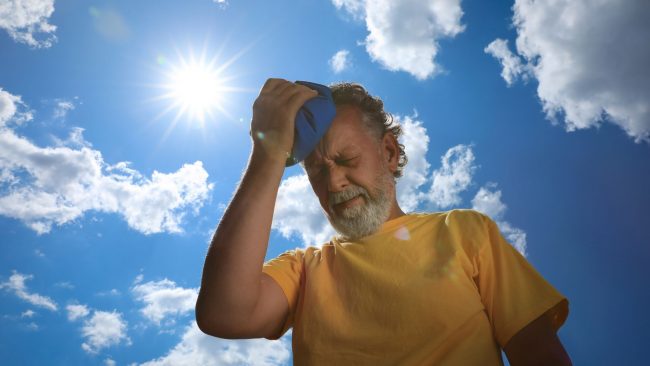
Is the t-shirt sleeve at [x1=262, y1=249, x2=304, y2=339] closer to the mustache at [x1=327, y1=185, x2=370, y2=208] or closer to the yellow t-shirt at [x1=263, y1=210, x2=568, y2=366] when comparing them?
the yellow t-shirt at [x1=263, y1=210, x2=568, y2=366]

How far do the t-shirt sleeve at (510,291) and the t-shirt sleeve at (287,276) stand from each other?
1.05m

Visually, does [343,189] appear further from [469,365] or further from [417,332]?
[469,365]

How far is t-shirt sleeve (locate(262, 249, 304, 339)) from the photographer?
2.32 metres

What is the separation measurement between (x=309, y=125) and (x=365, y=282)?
91 centimetres

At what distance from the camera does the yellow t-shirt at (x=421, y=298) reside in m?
1.88

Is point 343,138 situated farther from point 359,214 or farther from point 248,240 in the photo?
point 248,240

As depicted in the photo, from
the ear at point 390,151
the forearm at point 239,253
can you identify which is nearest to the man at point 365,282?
the forearm at point 239,253

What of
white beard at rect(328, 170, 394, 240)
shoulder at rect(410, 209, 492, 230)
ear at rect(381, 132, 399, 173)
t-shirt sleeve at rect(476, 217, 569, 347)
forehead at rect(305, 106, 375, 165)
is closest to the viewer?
t-shirt sleeve at rect(476, 217, 569, 347)

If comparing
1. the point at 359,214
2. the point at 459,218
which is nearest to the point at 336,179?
the point at 359,214

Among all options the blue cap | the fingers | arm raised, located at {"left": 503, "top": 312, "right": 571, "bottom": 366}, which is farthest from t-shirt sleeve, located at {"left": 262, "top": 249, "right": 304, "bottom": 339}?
arm raised, located at {"left": 503, "top": 312, "right": 571, "bottom": 366}

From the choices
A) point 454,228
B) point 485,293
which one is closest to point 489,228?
point 454,228

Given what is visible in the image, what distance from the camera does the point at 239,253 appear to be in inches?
67.1

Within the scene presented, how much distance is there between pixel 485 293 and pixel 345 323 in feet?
2.43

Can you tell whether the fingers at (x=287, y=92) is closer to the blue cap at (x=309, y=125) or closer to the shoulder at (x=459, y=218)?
the blue cap at (x=309, y=125)
